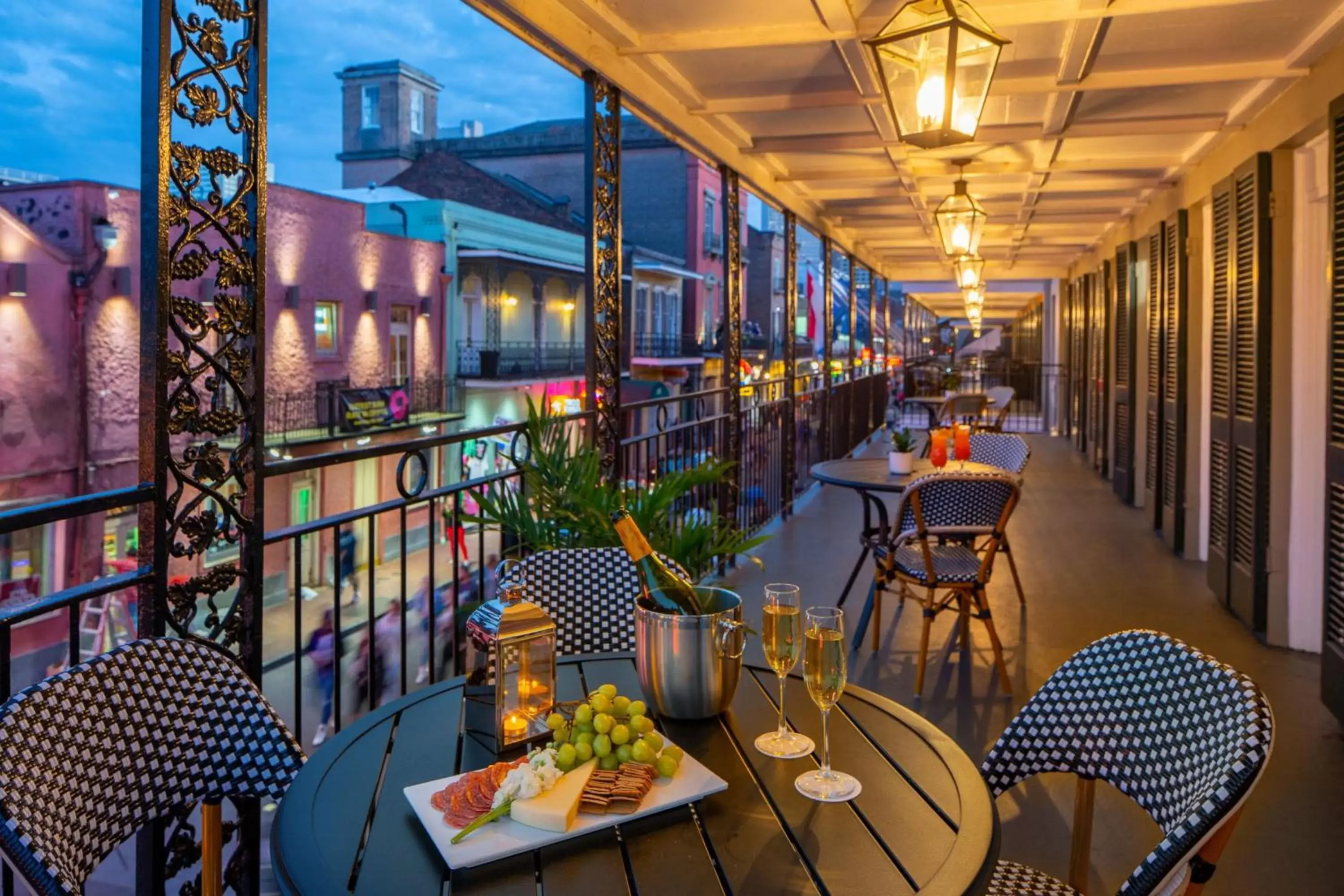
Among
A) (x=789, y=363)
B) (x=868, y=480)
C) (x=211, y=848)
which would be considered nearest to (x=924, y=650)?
(x=868, y=480)

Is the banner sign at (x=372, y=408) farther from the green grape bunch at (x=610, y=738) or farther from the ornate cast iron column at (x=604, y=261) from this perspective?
the green grape bunch at (x=610, y=738)

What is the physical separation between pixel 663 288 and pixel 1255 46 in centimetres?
2166

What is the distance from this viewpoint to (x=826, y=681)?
1.37 metres

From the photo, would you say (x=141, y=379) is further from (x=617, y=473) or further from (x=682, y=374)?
(x=682, y=374)

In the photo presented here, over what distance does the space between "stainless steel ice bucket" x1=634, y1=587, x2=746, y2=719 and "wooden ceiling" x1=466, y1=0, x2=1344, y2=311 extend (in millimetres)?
2499

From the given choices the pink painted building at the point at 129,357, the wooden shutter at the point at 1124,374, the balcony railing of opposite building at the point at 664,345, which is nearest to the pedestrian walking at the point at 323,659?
the pink painted building at the point at 129,357

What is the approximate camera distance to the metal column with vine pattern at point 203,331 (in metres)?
1.84

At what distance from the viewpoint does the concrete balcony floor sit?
2592 millimetres

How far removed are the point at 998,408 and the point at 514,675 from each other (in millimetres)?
12380

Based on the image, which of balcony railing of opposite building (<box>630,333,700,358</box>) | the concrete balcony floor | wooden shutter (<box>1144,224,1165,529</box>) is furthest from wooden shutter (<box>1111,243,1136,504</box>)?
balcony railing of opposite building (<box>630,333,700,358</box>)

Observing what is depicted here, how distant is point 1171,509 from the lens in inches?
261

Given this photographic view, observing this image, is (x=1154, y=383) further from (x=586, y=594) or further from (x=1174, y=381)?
(x=586, y=594)

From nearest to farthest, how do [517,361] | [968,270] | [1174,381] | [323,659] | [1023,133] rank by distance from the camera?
[1023,133] < [1174,381] < [968,270] < [323,659] < [517,361]

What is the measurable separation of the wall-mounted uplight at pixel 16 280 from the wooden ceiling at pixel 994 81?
351 inches
